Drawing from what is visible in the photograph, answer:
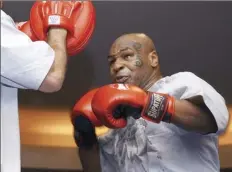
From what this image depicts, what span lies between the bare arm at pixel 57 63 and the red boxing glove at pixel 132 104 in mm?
152

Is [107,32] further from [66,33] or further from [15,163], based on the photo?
[15,163]

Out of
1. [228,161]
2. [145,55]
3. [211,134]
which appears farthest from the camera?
[228,161]

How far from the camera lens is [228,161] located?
2.15 m

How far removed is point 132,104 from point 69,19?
0.35 metres

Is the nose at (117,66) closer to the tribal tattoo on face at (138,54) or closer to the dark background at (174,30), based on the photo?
the tribal tattoo on face at (138,54)

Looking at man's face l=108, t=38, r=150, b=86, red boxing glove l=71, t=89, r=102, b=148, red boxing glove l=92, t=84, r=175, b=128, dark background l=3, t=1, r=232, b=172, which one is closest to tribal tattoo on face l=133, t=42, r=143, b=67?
man's face l=108, t=38, r=150, b=86

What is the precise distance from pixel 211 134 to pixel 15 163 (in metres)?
0.63

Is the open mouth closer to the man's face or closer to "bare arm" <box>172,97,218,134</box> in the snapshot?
the man's face

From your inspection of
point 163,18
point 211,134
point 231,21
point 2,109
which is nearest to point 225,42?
point 231,21

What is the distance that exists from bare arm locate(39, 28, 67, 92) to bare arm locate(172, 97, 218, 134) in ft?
1.11

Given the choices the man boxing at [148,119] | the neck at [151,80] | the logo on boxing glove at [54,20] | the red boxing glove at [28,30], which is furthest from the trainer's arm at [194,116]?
the red boxing glove at [28,30]

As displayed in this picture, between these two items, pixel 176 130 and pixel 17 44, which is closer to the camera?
pixel 17 44

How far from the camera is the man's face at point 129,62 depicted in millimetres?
1644

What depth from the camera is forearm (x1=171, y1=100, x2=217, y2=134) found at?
4.36ft
